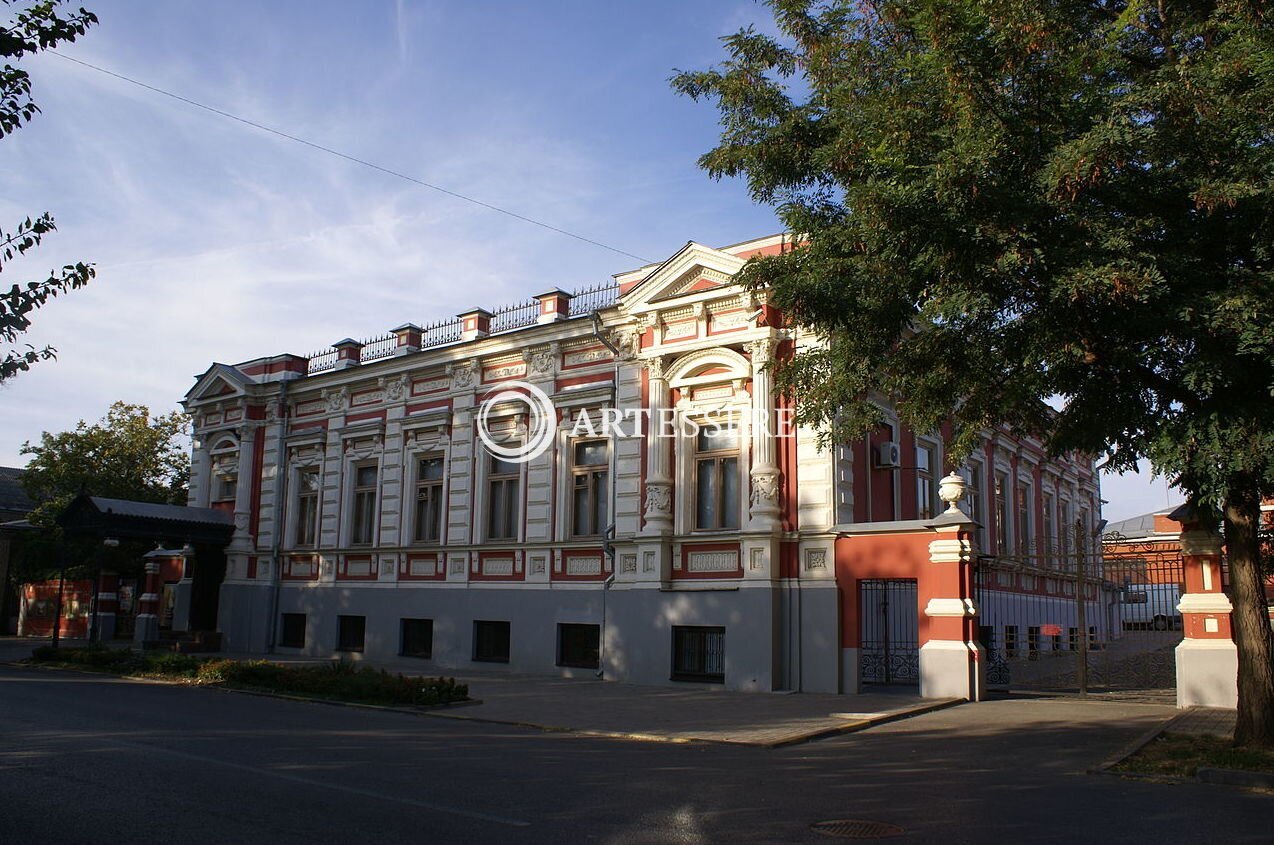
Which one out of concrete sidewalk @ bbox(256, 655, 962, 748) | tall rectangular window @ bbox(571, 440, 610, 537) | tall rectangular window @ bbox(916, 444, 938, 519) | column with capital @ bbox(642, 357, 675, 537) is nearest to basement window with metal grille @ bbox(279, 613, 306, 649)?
concrete sidewalk @ bbox(256, 655, 962, 748)

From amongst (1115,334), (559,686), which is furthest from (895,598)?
(1115,334)

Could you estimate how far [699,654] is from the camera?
18906 millimetres

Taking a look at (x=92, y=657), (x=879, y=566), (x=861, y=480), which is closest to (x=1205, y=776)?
(x=879, y=566)

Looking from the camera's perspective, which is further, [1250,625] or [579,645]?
[579,645]

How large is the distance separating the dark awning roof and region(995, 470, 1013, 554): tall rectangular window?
70.9 feet

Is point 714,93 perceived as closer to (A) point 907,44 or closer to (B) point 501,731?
(A) point 907,44

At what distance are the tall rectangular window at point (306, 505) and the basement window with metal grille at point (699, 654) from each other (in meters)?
12.6

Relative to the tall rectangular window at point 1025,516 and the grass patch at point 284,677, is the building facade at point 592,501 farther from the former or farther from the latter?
the grass patch at point 284,677

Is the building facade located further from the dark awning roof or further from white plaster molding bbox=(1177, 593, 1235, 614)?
white plaster molding bbox=(1177, 593, 1235, 614)

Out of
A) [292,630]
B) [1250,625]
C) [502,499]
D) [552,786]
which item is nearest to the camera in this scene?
[552,786]

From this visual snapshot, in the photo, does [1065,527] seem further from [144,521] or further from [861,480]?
[144,521]

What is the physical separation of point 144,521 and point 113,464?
49.9 ft

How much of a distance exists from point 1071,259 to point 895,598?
10.8 m

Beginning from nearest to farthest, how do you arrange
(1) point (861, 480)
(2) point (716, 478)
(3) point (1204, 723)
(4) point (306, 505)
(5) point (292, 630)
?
1. (3) point (1204, 723)
2. (1) point (861, 480)
3. (2) point (716, 478)
4. (5) point (292, 630)
5. (4) point (306, 505)
